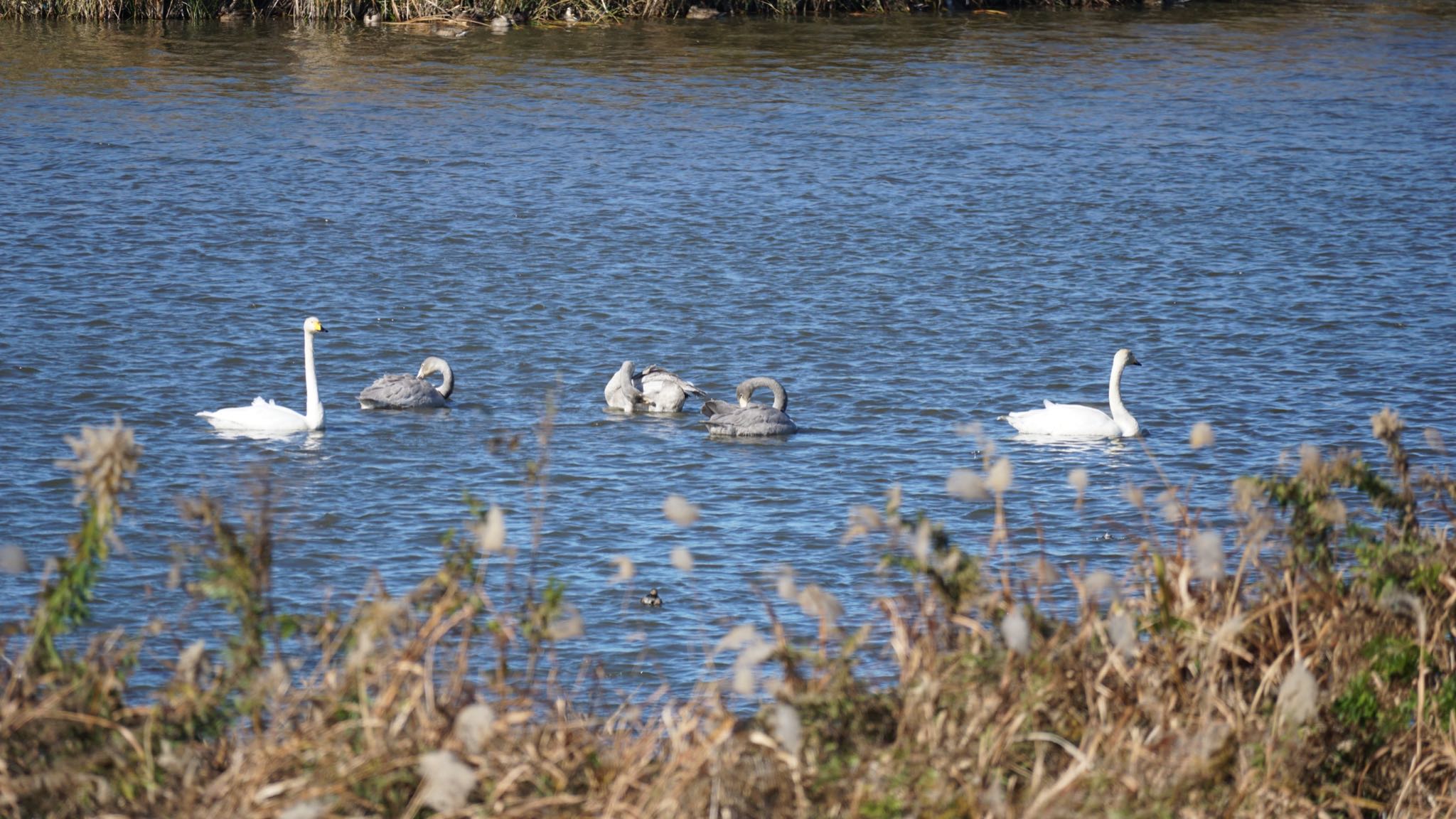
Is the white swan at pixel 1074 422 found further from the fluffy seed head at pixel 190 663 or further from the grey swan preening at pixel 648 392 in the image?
the fluffy seed head at pixel 190 663

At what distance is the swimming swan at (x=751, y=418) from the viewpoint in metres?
12.4

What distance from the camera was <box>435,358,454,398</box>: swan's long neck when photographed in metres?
13.2

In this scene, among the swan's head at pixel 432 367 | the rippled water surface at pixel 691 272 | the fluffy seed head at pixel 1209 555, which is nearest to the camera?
the fluffy seed head at pixel 1209 555

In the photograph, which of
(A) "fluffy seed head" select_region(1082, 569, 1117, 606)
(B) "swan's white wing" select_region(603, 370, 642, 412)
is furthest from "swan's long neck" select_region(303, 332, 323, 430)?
(A) "fluffy seed head" select_region(1082, 569, 1117, 606)

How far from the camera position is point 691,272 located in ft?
57.1

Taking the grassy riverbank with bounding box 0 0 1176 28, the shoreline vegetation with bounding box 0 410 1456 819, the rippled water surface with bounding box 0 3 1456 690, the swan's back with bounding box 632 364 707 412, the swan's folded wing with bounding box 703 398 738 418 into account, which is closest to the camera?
the shoreline vegetation with bounding box 0 410 1456 819

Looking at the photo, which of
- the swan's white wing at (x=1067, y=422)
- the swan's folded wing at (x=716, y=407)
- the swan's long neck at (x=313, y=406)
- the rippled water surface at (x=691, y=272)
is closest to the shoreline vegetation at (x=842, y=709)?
the rippled water surface at (x=691, y=272)

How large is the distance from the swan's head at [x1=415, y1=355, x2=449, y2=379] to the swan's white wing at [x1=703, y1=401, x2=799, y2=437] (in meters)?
2.16

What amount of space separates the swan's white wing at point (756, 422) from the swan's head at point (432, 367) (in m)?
2.16

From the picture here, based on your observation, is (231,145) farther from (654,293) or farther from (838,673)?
(838,673)

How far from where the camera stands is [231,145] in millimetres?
23203

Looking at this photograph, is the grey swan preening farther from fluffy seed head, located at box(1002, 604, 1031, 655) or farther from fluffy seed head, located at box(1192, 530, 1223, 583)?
fluffy seed head, located at box(1002, 604, 1031, 655)

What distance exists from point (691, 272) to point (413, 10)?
1652cm

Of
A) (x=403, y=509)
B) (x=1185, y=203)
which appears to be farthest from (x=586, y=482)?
(x=1185, y=203)
